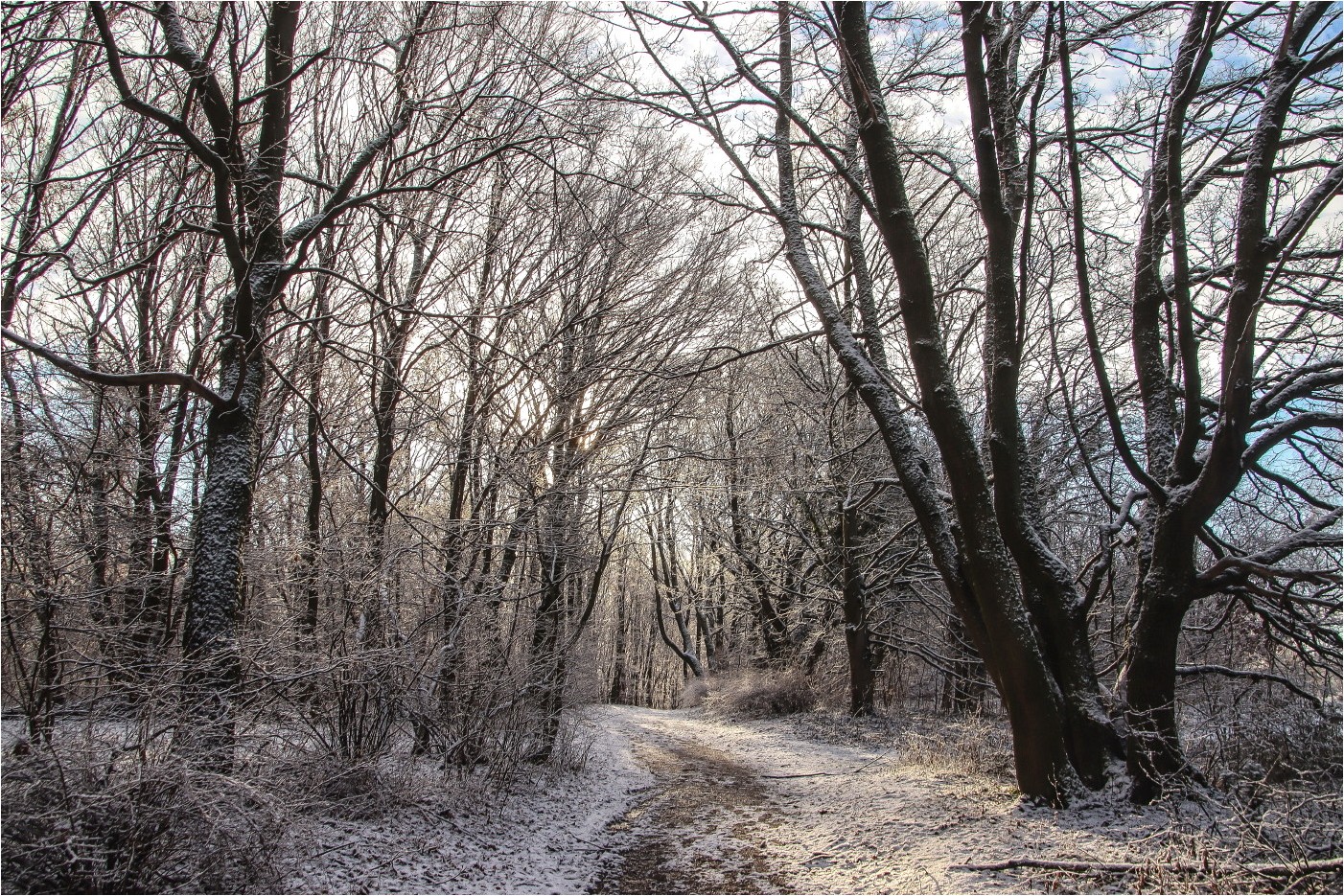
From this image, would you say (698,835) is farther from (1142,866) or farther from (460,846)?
(1142,866)

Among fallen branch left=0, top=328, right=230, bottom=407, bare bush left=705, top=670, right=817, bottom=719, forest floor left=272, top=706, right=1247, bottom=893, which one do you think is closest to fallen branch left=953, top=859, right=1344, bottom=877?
forest floor left=272, top=706, right=1247, bottom=893

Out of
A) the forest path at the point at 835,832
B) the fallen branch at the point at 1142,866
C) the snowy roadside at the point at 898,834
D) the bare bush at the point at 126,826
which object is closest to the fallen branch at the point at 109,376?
the bare bush at the point at 126,826

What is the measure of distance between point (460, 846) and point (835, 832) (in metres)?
3.21

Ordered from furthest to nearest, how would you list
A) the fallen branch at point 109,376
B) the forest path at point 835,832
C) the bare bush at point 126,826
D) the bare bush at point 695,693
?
1. the bare bush at point 695,693
2. the forest path at point 835,832
3. the fallen branch at point 109,376
4. the bare bush at point 126,826

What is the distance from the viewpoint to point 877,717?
44.7ft

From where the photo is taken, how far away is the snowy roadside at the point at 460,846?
4.48m

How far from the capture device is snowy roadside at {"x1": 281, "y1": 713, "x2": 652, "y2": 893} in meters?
4.48

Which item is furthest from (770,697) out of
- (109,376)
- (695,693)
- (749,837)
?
(109,376)

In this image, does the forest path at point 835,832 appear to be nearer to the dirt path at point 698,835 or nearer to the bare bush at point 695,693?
the dirt path at point 698,835

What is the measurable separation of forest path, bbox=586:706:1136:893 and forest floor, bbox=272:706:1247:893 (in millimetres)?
20

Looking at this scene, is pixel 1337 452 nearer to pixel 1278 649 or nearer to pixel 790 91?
pixel 1278 649

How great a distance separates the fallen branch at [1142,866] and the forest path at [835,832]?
0.15 m

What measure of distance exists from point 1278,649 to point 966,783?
11.0 ft

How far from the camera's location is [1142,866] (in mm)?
3789
